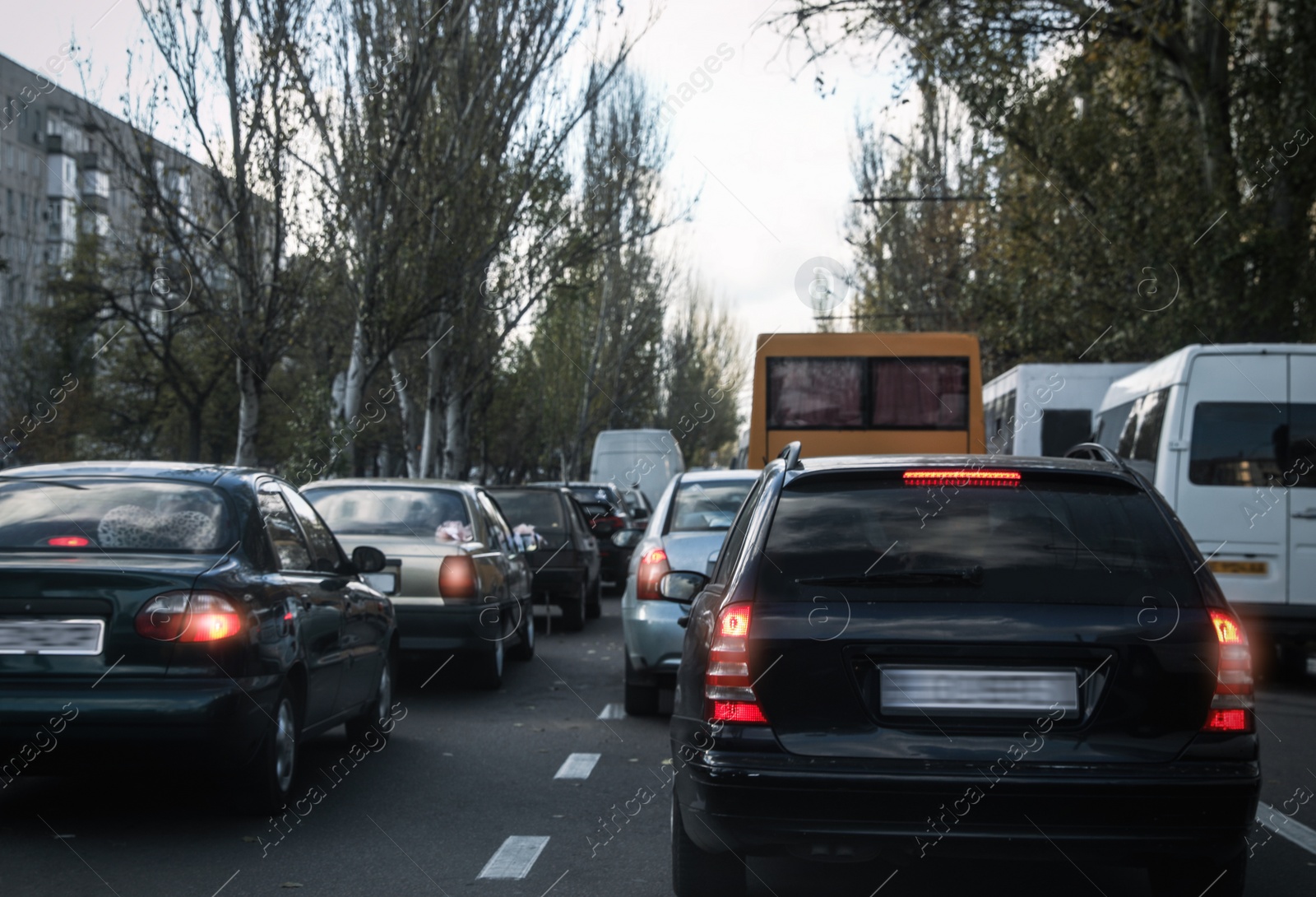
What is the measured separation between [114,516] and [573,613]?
10559mm

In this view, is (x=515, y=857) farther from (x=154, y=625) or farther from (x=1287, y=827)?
(x=1287, y=827)

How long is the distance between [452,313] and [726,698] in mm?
23067

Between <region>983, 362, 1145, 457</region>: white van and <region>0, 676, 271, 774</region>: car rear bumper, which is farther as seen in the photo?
<region>983, 362, 1145, 457</region>: white van

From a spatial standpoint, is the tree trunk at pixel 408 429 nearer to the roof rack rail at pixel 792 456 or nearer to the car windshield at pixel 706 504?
the car windshield at pixel 706 504

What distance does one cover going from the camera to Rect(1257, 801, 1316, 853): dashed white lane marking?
21.1 feet

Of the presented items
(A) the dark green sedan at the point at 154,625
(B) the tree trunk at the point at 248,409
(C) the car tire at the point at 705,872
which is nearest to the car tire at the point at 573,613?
(B) the tree trunk at the point at 248,409

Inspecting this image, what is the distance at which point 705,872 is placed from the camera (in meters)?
5.07

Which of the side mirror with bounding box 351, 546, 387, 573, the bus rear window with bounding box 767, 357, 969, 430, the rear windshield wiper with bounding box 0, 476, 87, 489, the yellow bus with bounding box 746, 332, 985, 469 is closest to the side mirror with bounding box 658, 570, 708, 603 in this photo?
the side mirror with bounding box 351, 546, 387, 573

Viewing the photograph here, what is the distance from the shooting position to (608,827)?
6.70m

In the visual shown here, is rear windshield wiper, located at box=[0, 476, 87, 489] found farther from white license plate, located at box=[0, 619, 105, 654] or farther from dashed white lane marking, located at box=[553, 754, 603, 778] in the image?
dashed white lane marking, located at box=[553, 754, 603, 778]

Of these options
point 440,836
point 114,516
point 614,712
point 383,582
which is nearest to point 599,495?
point 383,582

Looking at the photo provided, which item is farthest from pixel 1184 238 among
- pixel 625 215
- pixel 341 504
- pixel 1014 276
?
pixel 625 215

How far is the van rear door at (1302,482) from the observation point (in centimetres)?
1234

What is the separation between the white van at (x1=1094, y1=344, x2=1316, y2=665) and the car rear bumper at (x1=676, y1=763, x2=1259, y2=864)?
27.9 ft
